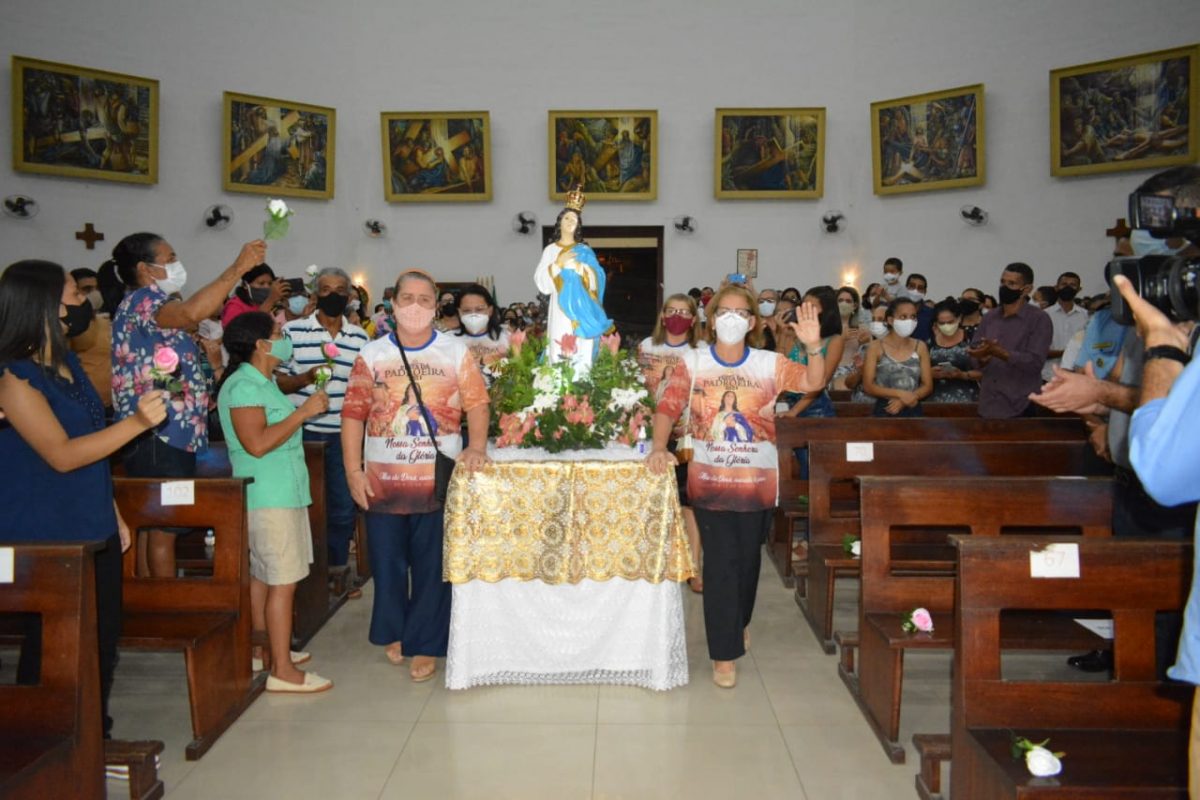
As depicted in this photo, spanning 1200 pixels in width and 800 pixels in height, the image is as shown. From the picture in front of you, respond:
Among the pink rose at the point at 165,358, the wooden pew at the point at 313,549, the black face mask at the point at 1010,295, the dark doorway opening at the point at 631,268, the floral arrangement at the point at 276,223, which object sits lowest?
the wooden pew at the point at 313,549

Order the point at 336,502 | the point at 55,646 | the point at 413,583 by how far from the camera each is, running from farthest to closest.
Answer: the point at 336,502, the point at 413,583, the point at 55,646

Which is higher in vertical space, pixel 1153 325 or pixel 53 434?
pixel 1153 325

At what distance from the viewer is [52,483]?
2994 mm

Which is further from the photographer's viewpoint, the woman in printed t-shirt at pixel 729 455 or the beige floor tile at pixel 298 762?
the woman in printed t-shirt at pixel 729 455

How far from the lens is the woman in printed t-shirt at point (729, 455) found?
13.6 feet

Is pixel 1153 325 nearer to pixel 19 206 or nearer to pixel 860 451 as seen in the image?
pixel 860 451

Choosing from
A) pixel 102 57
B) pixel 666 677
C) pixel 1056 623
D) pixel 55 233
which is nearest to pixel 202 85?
pixel 102 57

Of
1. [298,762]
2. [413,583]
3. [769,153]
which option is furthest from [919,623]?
[769,153]

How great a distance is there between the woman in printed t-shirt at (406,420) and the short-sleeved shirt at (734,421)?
96 centimetres

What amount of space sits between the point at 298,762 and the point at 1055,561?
113 inches

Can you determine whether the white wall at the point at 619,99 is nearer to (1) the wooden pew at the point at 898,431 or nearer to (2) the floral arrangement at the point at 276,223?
(1) the wooden pew at the point at 898,431

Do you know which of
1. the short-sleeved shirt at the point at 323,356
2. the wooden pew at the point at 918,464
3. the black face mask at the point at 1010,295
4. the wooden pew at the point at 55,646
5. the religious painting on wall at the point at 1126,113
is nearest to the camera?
the wooden pew at the point at 55,646

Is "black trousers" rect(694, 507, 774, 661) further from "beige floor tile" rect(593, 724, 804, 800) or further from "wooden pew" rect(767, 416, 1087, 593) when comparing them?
"wooden pew" rect(767, 416, 1087, 593)

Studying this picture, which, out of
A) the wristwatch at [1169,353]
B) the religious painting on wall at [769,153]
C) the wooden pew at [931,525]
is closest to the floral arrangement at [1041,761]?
the wooden pew at [931,525]
